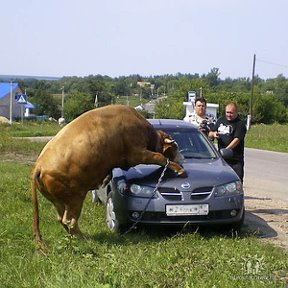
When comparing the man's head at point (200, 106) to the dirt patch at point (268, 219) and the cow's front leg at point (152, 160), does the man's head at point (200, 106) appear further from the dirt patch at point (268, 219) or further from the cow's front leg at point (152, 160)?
the cow's front leg at point (152, 160)

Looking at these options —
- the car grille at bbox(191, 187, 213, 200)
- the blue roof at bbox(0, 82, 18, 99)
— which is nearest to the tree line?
the blue roof at bbox(0, 82, 18, 99)

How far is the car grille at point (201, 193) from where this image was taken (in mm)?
7168

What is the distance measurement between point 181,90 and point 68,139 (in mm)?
80959

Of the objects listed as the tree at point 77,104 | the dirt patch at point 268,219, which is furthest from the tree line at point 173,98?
the dirt patch at point 268,219

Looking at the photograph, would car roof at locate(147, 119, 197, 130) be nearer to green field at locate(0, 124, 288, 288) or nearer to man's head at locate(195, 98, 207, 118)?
man's head at locate(195, 98, 207, 118)

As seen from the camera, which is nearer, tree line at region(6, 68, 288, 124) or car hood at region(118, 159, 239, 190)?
car hood at region(118, 159, 239, 190)

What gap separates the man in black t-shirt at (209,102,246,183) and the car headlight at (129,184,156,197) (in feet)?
8.21

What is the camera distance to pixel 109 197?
25.5ft

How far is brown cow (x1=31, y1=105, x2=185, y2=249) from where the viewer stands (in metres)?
6.69

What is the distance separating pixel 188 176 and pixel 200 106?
292cm

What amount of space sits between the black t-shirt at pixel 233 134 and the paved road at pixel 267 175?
7.78 ft

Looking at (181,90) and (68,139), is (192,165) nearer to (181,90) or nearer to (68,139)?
(68,139)

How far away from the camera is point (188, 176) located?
290 inches

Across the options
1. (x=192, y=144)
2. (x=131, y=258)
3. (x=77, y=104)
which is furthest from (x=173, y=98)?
(x=131, y=258)
